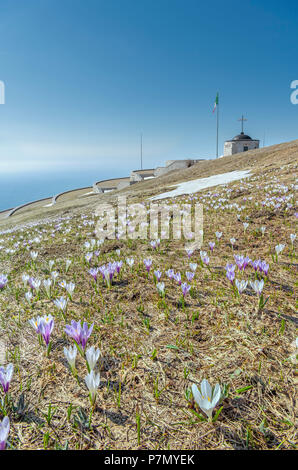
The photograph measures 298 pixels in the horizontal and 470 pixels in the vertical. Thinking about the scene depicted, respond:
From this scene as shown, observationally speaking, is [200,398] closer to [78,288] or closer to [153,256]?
[78,288]

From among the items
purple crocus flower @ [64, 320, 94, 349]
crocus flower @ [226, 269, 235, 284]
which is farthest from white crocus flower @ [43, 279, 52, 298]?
crocus flower @ [226, 269, 235, 284]

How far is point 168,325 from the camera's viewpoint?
2340 millimetres

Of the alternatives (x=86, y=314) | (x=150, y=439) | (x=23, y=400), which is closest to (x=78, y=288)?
(x=86, y=314)

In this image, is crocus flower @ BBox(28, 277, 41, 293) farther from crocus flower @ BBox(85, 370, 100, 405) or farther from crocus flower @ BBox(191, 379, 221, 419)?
crocus flower @ BBox(191, 379, 221, 419)

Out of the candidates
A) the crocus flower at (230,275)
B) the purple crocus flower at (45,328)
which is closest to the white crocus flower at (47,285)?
the purple crocus flower at (45,328)

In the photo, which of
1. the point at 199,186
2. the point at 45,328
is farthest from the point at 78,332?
the point at 199,186

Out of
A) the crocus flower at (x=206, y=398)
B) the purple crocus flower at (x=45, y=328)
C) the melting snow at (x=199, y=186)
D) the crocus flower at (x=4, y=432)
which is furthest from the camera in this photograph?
the melting snow at (x=199, y=186)

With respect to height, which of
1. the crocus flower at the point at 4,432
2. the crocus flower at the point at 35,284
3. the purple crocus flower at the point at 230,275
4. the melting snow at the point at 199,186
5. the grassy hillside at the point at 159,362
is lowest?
the grassy hillside at the point at 159,362

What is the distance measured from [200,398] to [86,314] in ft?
5.23

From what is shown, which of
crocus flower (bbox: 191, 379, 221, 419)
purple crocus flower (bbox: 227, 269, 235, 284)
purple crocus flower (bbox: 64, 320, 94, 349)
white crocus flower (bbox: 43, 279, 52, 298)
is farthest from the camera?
white crocus flower (bbox: 43, 279, 52, 298)

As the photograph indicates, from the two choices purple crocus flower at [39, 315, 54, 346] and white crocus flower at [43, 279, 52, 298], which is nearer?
purple crocus flower at [39, 315, 54, 346]

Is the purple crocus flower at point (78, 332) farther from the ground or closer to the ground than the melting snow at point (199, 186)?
closer to the ground

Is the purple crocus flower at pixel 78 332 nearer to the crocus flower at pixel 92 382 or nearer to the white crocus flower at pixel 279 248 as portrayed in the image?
the crocus flower at pixel 92 382

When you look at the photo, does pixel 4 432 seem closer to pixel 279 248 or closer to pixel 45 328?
pixel 45 328
